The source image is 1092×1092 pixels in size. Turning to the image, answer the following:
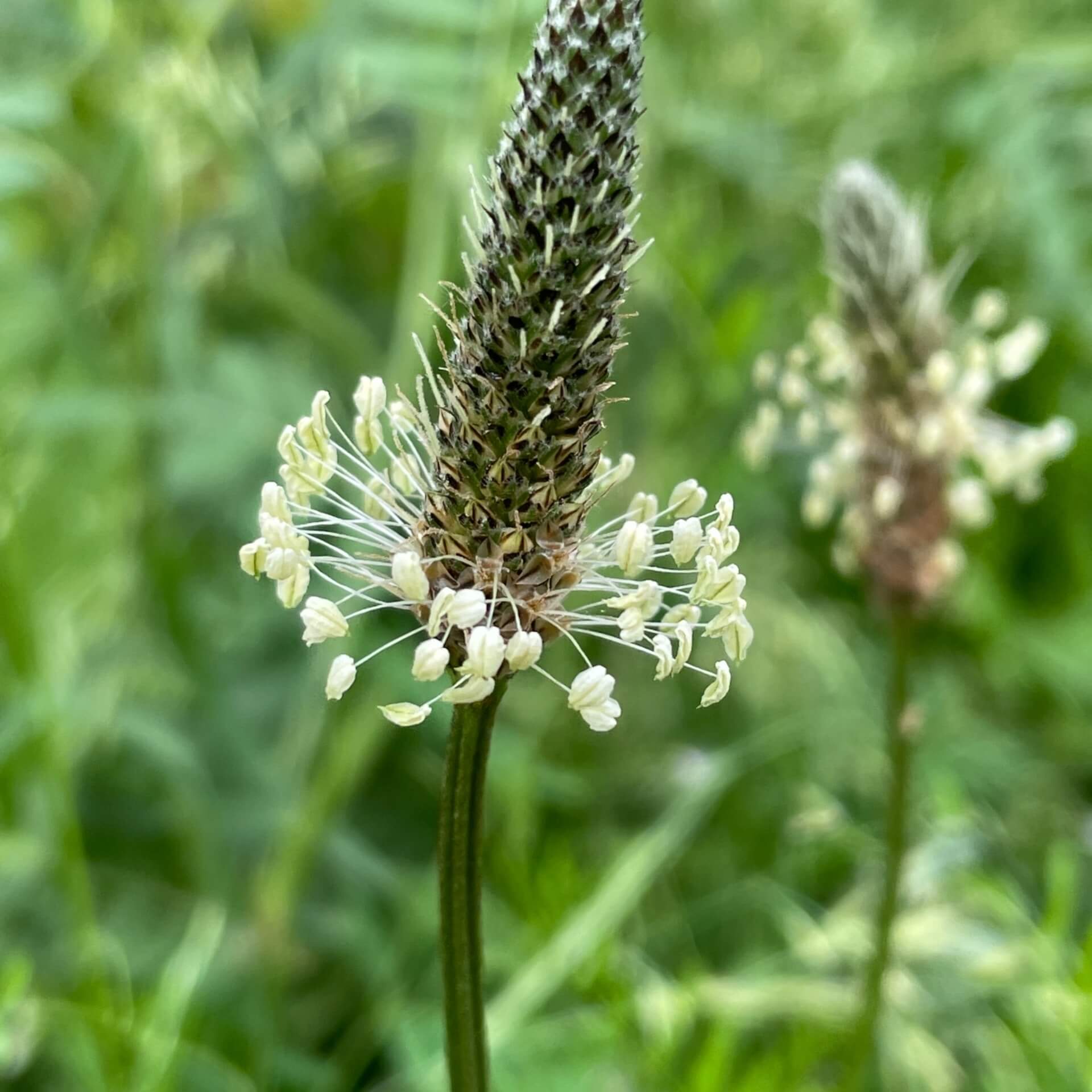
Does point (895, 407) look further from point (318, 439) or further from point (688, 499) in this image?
point (318, 439)

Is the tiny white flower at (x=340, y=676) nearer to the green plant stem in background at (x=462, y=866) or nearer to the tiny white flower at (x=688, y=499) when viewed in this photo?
the green plant stem in background at (x=462, y=866)

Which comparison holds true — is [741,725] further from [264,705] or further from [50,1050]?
[50,1050]

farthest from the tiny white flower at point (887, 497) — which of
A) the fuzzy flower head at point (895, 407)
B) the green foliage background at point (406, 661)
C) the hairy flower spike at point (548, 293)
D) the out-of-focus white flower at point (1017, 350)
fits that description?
the hairy flower spike at point (548, 293)

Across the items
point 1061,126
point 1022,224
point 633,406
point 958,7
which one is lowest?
point 633,406

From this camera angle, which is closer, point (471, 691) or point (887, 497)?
point (471, 691)

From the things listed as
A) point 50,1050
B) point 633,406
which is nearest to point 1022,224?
point 633,406

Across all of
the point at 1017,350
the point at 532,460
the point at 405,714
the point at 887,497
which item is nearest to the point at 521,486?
the point at 532,460
